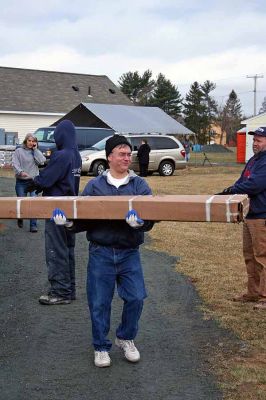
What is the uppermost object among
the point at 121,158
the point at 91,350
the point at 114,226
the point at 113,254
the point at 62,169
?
the point at 121,158

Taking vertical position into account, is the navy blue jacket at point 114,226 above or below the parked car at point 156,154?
below

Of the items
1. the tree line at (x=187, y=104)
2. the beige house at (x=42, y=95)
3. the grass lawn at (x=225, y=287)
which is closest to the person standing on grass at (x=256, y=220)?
the grass lawn at (x=225, y=287)

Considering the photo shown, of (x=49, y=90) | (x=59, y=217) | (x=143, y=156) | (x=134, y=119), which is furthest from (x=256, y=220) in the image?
(x=49, y=90)

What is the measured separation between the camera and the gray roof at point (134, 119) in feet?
110

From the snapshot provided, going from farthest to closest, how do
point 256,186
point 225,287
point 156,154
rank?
point 156,154 → point 225,287 → point 256,186

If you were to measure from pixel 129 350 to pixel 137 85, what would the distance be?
94601mm

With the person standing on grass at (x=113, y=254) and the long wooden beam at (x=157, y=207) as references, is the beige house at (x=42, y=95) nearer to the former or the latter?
the person standing on grass at (x=113, y=254)

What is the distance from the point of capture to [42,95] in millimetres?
45688

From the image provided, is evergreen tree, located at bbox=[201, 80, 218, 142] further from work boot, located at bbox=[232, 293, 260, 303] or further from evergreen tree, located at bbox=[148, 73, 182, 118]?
work boot, located at bbox=[232, 293, 260, 303]

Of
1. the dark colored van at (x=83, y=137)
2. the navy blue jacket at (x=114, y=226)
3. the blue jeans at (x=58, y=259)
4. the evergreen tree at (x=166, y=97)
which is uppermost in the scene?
the evergreen tree at (x=166, y=97)

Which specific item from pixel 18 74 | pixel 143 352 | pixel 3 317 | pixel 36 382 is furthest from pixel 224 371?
pixel 18 74

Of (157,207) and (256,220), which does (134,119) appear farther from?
(157,207)

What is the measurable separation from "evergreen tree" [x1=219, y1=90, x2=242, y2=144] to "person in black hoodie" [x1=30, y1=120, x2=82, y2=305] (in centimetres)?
9270

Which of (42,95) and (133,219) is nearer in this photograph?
(133,219)
